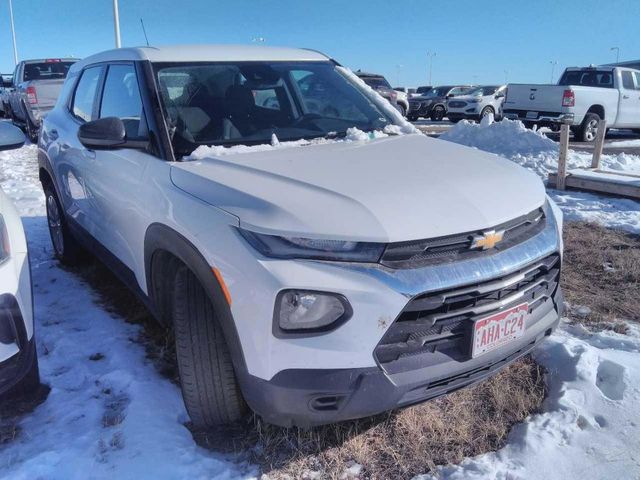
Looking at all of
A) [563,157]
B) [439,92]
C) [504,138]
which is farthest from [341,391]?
[439,92]

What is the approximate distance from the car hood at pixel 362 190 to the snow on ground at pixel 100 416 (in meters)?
1.07

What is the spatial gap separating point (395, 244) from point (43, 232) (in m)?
4.87

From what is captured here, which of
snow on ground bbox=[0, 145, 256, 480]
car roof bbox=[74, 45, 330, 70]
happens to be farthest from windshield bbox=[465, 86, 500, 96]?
snow on ground bbox=[0, 145, 256, 480]

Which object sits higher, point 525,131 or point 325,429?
point 525,131

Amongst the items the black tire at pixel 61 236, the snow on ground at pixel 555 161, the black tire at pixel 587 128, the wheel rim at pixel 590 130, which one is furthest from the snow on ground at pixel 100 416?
the wheel rim at pixel 590 130

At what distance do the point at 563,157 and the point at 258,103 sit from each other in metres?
5.26

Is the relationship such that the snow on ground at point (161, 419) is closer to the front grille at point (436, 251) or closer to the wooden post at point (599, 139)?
the front grille at point (436, 251)

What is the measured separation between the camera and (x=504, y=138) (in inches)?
394

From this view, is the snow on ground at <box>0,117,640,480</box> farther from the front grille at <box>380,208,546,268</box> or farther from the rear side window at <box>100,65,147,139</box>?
the front grille at <box>380,208,546,268</box>

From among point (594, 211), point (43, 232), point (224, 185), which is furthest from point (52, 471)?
point (594, 211)

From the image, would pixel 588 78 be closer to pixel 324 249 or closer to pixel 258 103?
pixel 258 103

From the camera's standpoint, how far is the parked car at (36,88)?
11.1 m

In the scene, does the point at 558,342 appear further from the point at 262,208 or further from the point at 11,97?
the point at 11,97

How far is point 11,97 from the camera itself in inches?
567
